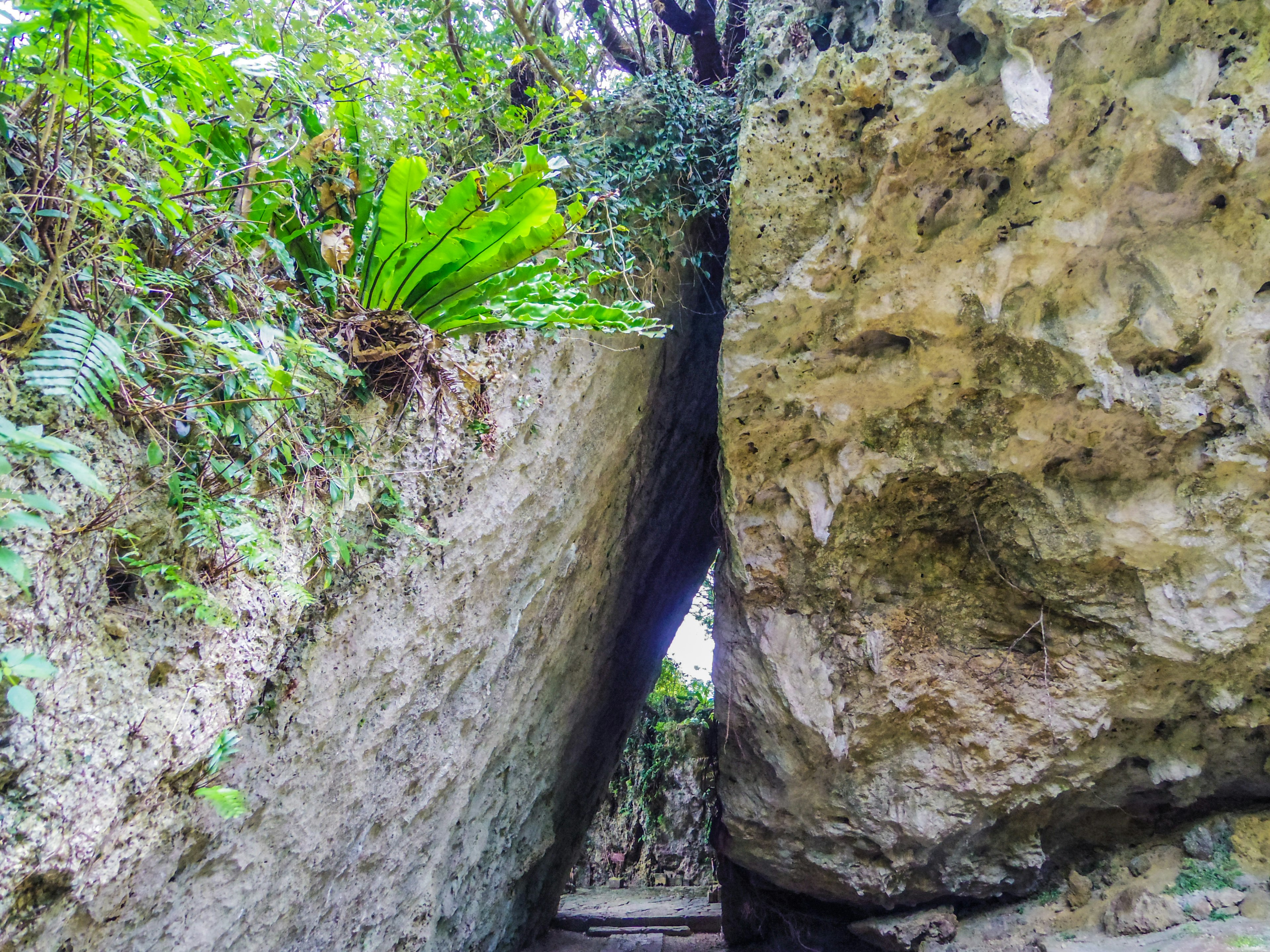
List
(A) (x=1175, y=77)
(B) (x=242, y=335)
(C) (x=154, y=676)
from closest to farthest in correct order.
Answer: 1. (C) (x=154, y=676)
2. (B) (x=242, y=335)
3. (A) (x=1175, y=77)

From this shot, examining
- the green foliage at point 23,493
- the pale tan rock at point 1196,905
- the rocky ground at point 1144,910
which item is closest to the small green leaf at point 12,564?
the green foliage at point 23,493

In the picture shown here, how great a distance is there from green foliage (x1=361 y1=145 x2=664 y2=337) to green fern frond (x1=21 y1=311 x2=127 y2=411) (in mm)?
960

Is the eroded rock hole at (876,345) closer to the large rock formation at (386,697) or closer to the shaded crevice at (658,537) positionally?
the shaded crevice at (658,537)

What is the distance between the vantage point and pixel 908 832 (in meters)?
3.92

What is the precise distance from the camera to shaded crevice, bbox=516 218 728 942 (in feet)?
15.6

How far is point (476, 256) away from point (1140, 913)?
4.47 metres

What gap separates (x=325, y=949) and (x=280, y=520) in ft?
5.64

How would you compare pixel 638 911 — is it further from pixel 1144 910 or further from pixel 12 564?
pixel 12 564

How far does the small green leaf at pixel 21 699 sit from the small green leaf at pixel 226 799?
420 mm

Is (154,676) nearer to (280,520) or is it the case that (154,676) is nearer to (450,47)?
(280,520)

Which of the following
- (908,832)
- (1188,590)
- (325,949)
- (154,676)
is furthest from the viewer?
(908,832)

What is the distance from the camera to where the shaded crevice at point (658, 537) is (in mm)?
4758

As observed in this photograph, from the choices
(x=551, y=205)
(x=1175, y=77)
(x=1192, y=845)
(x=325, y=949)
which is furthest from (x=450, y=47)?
(x=1192, y=845)

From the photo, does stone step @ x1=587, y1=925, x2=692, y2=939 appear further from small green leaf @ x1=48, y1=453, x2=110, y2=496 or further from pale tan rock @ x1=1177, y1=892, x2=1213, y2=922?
small green leaf @ x1=48, y1=453, x2=110, y2=496
